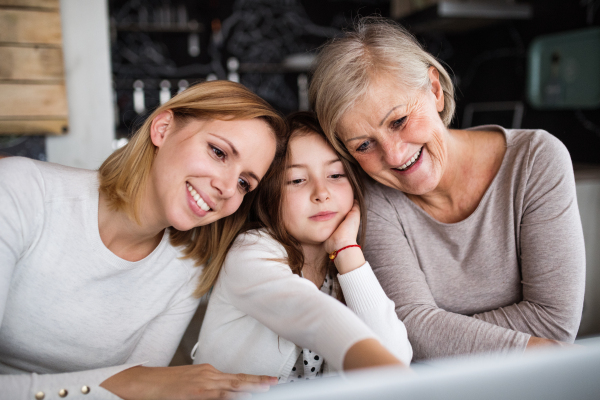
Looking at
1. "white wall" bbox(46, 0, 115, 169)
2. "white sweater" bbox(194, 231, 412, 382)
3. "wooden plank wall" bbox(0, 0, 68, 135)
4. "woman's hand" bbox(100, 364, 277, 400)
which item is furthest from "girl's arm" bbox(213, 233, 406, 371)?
"wooden plank wall" bbox(0, 0, 68, 135)

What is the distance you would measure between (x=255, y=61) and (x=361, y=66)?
3.44m

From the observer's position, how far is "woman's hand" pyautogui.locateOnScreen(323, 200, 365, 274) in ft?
3.43

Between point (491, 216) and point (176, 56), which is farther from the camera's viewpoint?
point (176, 56)

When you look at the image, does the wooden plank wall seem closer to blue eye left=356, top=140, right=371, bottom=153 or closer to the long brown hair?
the long brown hair

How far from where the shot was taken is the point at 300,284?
86cm

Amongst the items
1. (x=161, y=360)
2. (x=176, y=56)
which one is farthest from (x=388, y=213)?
(x=176, y=56)

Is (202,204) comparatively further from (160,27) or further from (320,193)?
(160,27)

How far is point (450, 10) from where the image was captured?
302 centimetres

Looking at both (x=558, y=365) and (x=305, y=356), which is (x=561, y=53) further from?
(x=558, y=365)

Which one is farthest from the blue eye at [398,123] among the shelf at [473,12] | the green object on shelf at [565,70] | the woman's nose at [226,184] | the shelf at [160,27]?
the shelf at [160,27]

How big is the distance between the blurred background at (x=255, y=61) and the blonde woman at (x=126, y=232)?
275mm

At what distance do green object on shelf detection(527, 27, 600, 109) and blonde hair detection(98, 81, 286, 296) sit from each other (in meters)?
2.14

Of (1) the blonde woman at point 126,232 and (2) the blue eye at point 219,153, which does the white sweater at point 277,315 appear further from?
(2) the blue eye at point 219,153

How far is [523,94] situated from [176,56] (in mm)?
2954
